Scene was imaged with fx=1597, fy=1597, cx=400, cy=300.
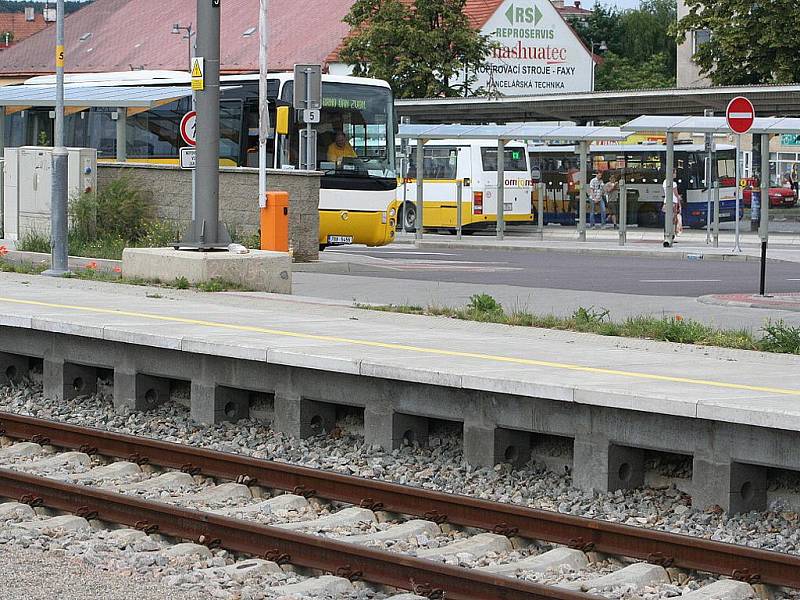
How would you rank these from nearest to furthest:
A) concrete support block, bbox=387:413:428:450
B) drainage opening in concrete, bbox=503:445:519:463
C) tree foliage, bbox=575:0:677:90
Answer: drainage opening in concrete, bbox=503:445:519:463
concrete support block, bbox=387:413:428:450
tree foliage, bbox=575:0:677:90

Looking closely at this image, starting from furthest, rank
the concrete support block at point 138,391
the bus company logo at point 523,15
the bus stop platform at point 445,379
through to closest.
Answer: the bus company logo at point 523,15, the concrete support block at point 138,391, the bus stop platform at point 445,379

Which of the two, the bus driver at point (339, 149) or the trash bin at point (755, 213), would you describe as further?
the trash bin at point (755, 213)

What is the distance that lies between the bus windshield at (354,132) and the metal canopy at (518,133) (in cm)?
978

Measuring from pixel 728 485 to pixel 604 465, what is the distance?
92 centimetres

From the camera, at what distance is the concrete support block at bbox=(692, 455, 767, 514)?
945 centimetres

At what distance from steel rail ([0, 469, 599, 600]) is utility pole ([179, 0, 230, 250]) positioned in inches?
392

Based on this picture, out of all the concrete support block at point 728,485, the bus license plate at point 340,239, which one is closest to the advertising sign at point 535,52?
the bus license plate at point 340,239

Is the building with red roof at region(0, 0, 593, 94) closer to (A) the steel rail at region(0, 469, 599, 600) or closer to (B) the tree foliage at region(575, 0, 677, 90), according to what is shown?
(B) the tree foliage at region(575, 0, 677, 90)

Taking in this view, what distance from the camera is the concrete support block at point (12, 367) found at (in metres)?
15.4

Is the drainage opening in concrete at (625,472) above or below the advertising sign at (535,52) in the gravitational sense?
below

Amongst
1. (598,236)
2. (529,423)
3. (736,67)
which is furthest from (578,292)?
(736,67)

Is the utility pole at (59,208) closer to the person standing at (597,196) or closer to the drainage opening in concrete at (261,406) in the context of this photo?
the drainage opening in concrete at (261,406)

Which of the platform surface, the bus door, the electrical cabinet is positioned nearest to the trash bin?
the bus door

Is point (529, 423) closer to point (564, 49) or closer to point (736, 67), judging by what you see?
point (736, 67)
